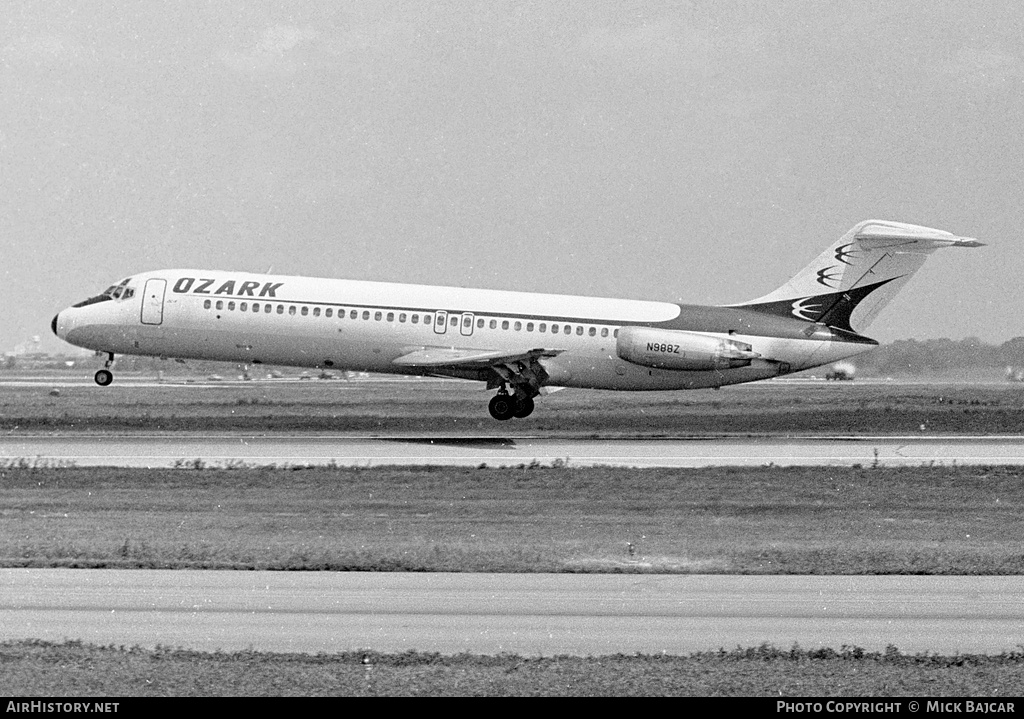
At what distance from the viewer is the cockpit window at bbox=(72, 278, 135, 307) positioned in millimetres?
38844

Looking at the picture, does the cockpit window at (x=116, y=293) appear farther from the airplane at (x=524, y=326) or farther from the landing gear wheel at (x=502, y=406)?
the landing gear wheel at (x=502, y=406)

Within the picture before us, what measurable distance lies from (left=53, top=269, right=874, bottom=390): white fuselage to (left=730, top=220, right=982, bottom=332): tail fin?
2.01ft

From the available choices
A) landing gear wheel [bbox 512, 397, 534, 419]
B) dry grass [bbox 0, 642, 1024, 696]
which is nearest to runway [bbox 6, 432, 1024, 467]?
landing gear wheel [bbox 512, 397, 534, 419]

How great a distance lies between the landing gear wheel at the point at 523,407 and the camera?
38594 millimetres

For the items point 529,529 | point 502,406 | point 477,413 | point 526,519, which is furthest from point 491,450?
point 477,413

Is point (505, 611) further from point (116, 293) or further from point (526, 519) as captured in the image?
point (116, 293)

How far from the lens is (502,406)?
38.4 metres

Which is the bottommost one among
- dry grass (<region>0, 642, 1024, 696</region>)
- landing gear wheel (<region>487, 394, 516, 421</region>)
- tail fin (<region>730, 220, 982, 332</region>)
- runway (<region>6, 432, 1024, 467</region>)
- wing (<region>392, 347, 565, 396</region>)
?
dry grass (<region>0, 642, 1024, 696</region>)

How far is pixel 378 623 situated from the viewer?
12.9m

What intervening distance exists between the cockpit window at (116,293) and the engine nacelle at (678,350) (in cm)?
1449

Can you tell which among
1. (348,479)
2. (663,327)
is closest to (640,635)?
(348,479)

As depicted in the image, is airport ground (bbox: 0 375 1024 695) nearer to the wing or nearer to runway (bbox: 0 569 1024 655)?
runway (bbox: 0 569 1024 655)
